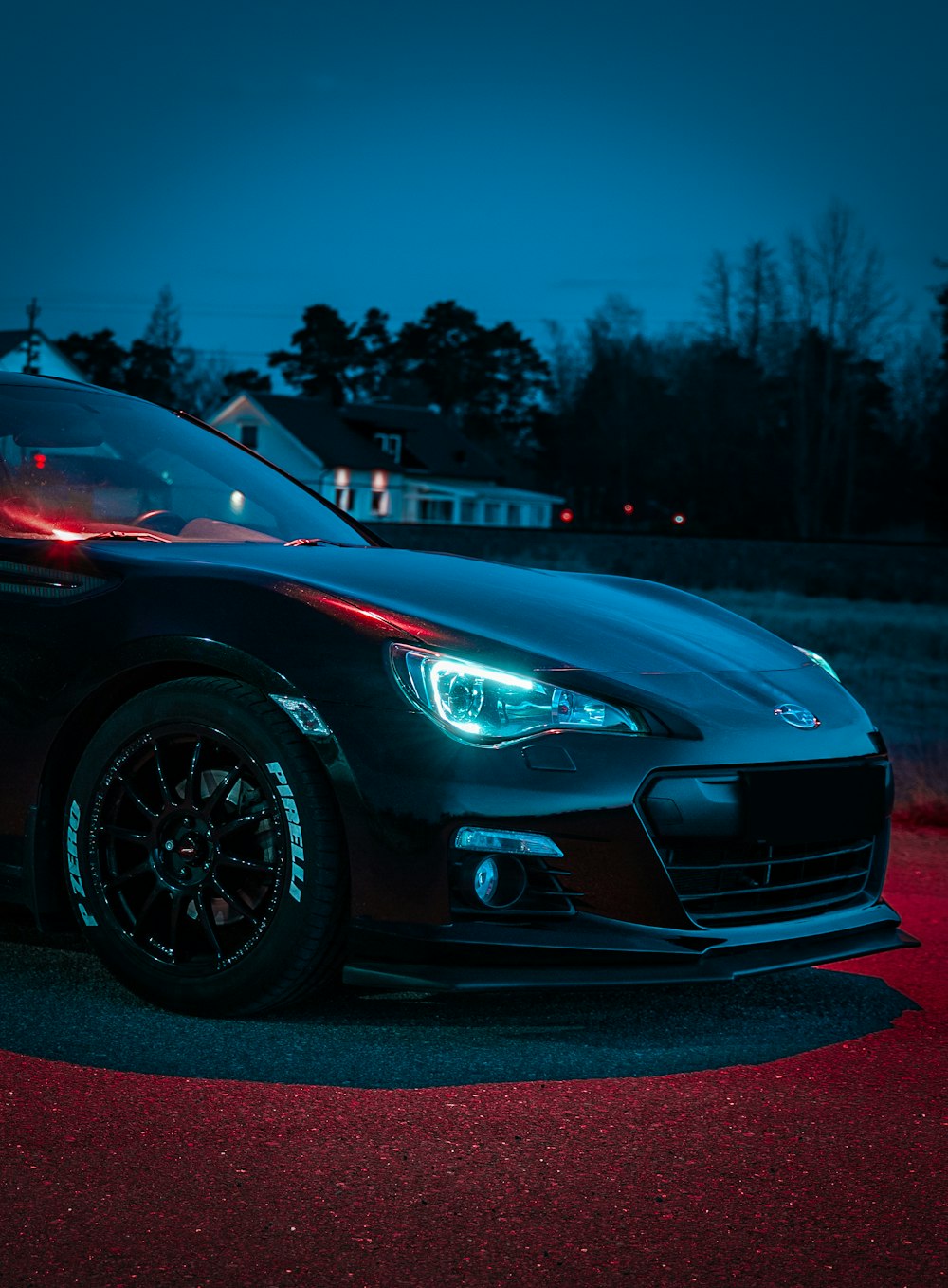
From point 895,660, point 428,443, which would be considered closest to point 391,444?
point 428,443

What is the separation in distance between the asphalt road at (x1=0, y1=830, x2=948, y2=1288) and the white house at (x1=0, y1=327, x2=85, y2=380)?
7572cm

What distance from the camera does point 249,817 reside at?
3.70 meters

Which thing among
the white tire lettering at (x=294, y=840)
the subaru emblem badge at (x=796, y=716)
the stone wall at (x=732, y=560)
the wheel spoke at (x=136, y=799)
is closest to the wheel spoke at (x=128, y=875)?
the wheel spoke at (x=136, y=799)

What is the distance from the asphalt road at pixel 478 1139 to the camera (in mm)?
2541

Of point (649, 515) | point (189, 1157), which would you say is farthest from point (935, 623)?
point (649, 515)

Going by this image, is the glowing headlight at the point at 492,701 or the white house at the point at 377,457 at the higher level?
the white house at the point at 377,457

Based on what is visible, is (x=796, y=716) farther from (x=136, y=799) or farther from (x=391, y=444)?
(x=391, y=444)

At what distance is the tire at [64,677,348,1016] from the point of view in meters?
3.63

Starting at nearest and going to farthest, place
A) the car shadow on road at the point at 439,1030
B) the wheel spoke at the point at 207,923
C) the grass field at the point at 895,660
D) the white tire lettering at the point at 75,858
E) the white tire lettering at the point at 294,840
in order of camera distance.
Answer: the car shadow on road at the point at 439,1030, the white tire lettering at the point at 294,840, the wheel spoke at the point at 207,923, the white tire lettering at the point at 75,858, the grass field at the point at 895,660

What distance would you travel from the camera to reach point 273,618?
12.4ft

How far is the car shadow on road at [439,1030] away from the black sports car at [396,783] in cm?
13

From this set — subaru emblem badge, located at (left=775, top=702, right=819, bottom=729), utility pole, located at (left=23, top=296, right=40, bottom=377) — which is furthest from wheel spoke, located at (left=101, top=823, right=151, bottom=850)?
utility pole, located at (left=23, top=296, right=40, bottom=377)

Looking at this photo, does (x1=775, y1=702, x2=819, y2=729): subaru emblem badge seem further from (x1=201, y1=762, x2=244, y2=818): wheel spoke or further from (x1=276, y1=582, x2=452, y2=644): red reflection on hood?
(x1=201, y1=762, x2=244, y2=818): wheel spoke

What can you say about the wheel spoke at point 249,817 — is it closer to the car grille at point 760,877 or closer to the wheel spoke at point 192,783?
the wheel spoke at point 192,783
